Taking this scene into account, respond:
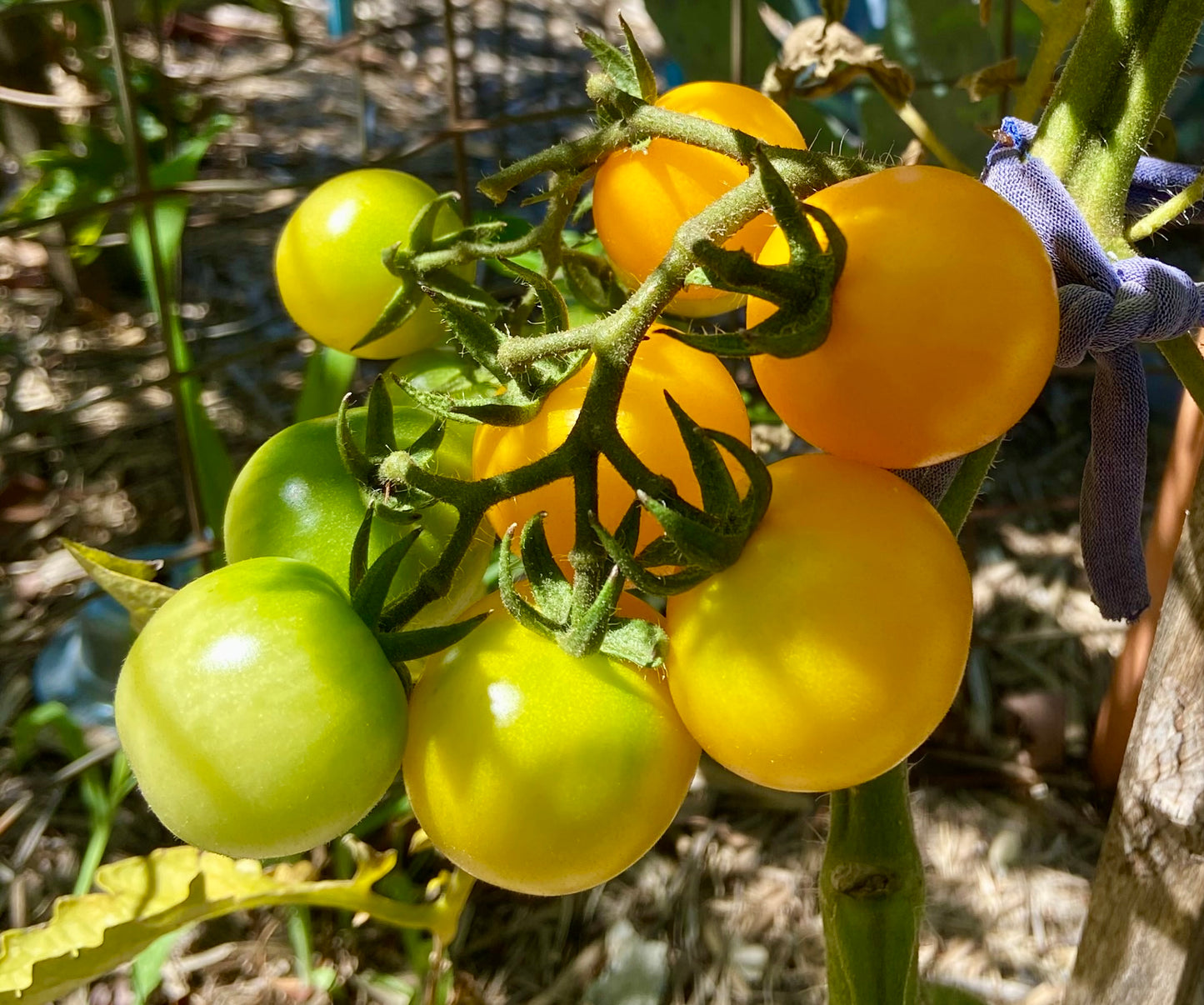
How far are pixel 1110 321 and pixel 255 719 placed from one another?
1.00 ft

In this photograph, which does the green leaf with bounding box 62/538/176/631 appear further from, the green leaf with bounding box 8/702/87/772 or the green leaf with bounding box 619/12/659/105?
the green leaf with bounding box 8/702/87/772

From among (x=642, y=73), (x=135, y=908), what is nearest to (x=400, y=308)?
(x=642, y=73)

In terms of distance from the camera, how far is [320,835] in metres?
0.35

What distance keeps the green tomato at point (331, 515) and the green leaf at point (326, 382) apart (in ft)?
1.34

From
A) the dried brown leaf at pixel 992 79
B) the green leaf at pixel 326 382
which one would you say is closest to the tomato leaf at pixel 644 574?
the dried brown leaf at pixel 992 79

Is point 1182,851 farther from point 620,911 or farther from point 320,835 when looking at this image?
point 620,911

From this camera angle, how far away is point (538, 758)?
343mm

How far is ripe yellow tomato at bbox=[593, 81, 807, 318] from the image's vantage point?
1.27 feet

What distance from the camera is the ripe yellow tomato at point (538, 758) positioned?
1.12 feet

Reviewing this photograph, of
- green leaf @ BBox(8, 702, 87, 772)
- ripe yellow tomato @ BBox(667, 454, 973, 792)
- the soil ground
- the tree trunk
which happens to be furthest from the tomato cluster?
green leaf @ BBox(8, 702, 87, 772)

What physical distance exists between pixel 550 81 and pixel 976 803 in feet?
5.26

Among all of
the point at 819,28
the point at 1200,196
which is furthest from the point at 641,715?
the point at 819,28

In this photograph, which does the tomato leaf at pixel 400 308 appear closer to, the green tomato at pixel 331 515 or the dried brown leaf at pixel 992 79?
the green tomato at pixel 331 515

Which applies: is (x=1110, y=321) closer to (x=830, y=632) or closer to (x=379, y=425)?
(x=830, y=632)
